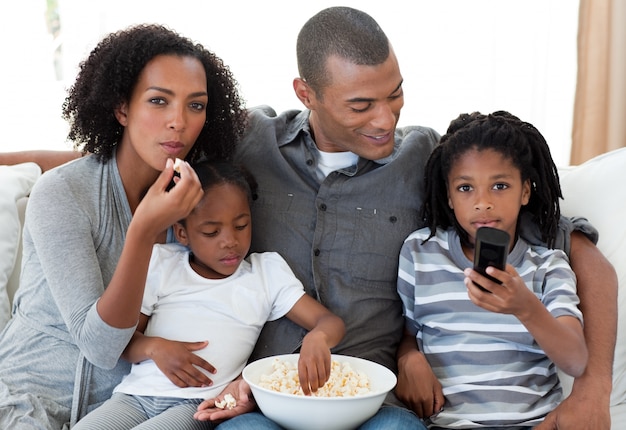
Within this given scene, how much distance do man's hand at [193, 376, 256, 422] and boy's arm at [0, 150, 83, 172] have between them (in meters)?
0.92

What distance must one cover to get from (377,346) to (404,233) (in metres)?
0.26

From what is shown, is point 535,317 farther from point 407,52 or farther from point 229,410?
point 407,52

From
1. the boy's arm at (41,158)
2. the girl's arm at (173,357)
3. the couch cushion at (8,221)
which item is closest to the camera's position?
the girl's arm at (173,357)

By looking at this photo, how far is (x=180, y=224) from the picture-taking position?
5.83 ft

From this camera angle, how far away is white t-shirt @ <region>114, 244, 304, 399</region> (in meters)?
1.68

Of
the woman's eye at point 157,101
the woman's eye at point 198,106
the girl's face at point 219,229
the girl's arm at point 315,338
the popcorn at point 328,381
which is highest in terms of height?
the woman's eye at point 157,101

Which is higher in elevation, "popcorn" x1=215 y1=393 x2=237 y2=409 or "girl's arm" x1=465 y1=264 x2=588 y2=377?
"girl's arm" x1=465 y1=264 x2=588 y2=377

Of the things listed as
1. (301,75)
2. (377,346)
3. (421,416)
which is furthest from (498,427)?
(301,75)

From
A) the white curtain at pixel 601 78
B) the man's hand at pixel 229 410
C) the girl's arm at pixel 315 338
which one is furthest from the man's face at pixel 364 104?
the white curtain at pixel 601 78

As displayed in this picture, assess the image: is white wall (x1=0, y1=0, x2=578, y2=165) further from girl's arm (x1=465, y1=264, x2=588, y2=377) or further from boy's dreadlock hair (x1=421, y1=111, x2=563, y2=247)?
girl's arm (x1=465, y1=264, x2=588, y2=377)

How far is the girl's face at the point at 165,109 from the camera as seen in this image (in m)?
1.72

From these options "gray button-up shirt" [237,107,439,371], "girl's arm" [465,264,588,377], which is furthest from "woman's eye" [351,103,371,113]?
"girl's arm" [465,264,588,377]

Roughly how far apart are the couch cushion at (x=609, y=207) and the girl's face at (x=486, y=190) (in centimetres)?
24

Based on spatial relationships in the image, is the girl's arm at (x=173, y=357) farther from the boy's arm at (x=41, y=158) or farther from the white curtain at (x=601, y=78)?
the white curtain at (x=601, y=78)
